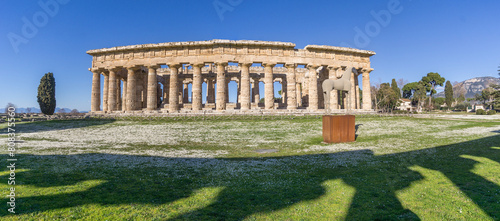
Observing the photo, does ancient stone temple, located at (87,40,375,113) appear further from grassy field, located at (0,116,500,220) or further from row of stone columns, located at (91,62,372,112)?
grassy field, located at (0,116,500,220)

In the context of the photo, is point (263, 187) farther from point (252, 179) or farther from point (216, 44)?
point (216, 44)

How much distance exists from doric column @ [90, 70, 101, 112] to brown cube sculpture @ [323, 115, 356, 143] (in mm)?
38970

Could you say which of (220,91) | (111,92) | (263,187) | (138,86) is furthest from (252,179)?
(138,86)

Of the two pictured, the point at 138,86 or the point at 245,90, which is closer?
the point at 245,90

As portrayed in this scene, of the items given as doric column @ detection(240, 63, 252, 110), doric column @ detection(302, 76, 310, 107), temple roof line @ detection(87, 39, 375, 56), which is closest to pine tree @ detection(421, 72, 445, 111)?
doric column @ detection(302, 76, 310, 107)

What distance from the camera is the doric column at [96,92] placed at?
38881 mm

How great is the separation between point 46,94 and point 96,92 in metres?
17.8

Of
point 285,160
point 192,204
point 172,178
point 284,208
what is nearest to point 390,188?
point 284,208

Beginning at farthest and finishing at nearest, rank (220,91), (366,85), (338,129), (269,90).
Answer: (366,85)
(269,90)
(220,91)
(338,129)

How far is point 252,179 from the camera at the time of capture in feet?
23.2

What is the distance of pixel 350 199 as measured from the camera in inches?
212

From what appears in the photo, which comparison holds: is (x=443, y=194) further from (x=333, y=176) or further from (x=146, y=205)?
(x=146, y=205)

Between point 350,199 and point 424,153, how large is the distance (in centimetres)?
689

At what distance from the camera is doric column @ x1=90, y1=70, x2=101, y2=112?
38881mm
